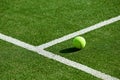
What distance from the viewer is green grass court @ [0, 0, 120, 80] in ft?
23.2

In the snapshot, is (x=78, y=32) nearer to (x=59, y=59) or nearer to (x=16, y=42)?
(x=59, y=59)

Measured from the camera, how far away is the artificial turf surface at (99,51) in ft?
23.7

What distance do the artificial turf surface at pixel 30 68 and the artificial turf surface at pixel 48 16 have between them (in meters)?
0.63

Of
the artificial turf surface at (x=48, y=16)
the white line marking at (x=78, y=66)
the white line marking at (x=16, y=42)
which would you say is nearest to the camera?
the white line marking at (x=78, y=66)

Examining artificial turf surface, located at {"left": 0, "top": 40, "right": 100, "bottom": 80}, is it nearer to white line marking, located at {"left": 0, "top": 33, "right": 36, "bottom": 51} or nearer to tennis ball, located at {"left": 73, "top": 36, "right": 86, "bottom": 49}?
white line marking, located at {"left": 0, "top": 33, "right": 36, "bottom": 51}

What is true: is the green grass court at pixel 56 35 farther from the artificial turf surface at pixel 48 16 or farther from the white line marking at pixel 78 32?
the white line marking at pixel 78 32

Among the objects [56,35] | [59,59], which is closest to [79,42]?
[59,59]

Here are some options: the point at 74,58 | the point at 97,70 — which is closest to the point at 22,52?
the point at 74,58

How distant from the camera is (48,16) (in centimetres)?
937

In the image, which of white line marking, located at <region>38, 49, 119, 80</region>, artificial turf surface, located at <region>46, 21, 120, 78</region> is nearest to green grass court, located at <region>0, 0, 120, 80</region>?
artificial turf surface, located at <region>46, 21, 120, 78</region>

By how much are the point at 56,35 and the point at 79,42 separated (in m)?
0.92

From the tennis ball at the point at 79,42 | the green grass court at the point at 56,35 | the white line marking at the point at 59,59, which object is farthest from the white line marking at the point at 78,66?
the tennis ball at the point at 79,42

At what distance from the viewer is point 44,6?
9938 mm

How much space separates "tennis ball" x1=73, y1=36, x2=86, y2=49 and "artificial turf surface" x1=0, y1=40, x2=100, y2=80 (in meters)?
0.70
